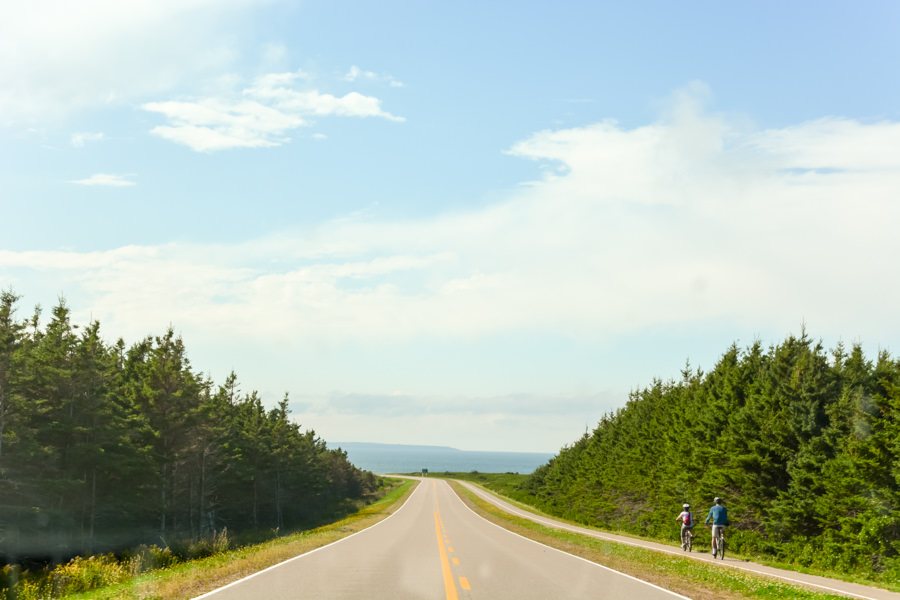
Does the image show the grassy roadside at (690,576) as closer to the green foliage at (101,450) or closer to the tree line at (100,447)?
the green foliage at (101,450)

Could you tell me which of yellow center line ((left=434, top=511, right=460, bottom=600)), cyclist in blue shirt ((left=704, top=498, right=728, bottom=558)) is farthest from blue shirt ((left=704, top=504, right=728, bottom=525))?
yellow center line ((left=434, top=511, right=460, bottom=600))

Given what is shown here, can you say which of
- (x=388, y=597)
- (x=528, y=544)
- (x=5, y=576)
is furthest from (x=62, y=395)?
(x=388, y=597)

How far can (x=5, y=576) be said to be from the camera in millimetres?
22625

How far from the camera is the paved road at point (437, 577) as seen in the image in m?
11.8

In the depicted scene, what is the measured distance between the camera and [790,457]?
27.4m

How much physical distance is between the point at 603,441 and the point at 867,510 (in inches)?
1541

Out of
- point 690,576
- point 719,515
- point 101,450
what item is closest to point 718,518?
point 719,515

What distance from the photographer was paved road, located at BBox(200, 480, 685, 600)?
1177 cm

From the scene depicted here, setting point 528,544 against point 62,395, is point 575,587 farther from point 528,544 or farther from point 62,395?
point 62,395

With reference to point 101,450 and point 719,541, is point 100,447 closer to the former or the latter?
point 101,450

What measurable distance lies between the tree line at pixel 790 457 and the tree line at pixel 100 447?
3037cm

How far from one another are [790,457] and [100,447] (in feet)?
110

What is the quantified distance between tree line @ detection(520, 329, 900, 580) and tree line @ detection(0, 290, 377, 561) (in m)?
30.4

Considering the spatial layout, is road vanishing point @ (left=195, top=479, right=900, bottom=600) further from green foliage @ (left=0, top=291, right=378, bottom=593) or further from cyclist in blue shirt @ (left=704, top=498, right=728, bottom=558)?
green foliage @ (left=0, top=291, right=378, bottom=593)
